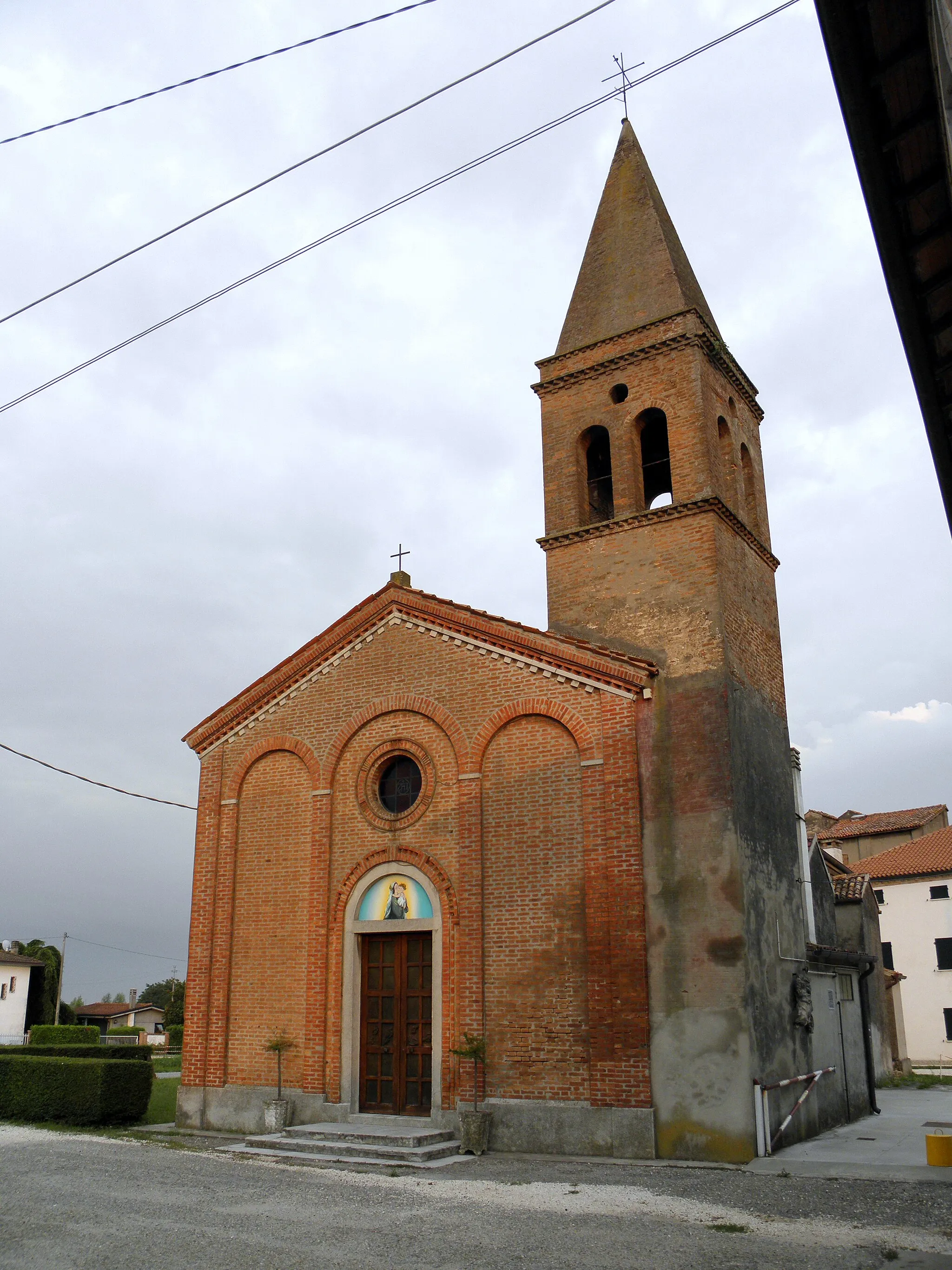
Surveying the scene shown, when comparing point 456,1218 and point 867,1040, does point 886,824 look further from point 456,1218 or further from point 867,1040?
point 456,1218

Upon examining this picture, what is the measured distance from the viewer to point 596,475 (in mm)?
18578

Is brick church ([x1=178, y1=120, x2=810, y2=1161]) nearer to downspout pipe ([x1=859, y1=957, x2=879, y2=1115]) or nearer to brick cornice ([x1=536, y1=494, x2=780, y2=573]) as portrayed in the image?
brick cornice ([x1=536, y1=494, x2=780, y2=573])

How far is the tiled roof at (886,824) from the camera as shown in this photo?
46.2 m

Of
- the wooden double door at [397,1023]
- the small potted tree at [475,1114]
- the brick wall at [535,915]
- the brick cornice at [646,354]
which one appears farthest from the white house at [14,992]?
the brick cornice at [646,354]

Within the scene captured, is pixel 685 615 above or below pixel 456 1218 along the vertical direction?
above

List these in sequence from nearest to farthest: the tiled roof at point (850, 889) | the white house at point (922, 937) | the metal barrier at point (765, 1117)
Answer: the metal barrier at point (765, 1117) → the tiled roof at point (850, 889) → the white house at point (922, 937)

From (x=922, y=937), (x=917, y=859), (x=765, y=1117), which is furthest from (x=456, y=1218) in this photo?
(x=917, y=859)

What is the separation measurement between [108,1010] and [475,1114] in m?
68.1

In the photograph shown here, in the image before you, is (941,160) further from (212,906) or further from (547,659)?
(212,906)

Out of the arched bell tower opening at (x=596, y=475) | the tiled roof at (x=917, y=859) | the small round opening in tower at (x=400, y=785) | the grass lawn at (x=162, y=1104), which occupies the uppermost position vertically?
the arched bell tower opening at (x=596, y=475)

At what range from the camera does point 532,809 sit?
15.0 m

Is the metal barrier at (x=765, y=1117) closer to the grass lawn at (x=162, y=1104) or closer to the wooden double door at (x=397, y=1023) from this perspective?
the wooden double door at (x=397, y=1023)

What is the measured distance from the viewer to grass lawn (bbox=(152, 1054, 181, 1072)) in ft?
103

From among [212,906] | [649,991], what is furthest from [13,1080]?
[649,991]
